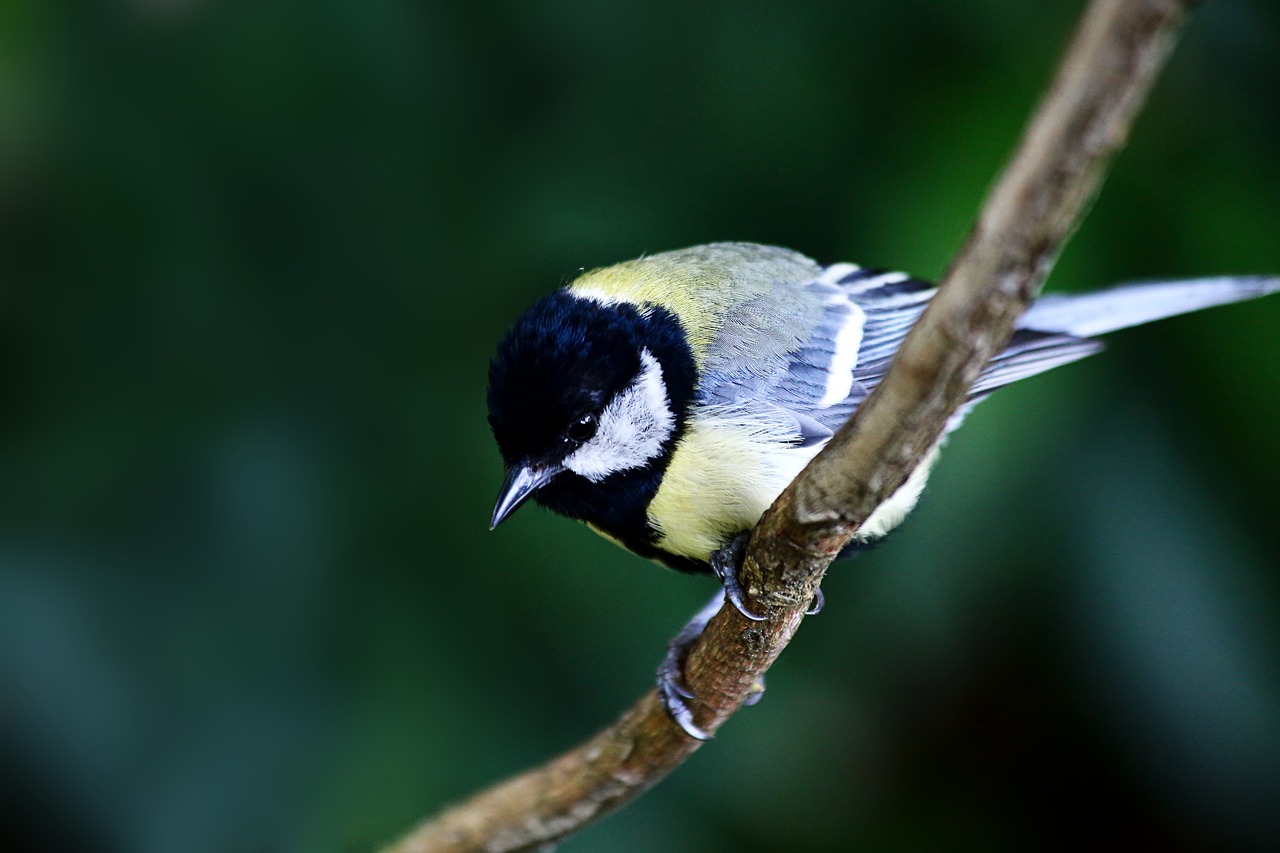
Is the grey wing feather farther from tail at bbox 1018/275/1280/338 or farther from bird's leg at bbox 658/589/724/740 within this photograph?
bird's leg at bbox 658/589/724/740

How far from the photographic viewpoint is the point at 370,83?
1.25m

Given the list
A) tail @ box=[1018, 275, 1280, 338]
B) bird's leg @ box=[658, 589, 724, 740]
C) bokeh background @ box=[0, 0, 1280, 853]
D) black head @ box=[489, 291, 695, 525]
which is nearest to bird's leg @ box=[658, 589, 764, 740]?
bird's leg @ box=[658, 589, 724, 740]

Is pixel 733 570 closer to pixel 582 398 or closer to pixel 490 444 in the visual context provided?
pixel 582 398

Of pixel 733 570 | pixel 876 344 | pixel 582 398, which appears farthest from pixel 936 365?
pixel 876 344

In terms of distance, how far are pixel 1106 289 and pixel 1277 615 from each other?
40cm

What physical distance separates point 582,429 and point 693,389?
10cm

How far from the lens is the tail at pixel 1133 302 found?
1.00 metres

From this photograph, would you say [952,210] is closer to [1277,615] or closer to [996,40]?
[996,40]

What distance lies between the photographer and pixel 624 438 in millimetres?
940

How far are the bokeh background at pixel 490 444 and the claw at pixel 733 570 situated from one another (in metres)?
0.35

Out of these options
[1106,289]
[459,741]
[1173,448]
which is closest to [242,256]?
[459,741]

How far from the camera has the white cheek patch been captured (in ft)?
3.07

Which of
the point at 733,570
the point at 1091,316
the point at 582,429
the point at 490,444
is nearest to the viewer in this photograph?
the point at 733,570

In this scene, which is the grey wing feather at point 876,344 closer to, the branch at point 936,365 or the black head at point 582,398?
the black head at point 582,398
